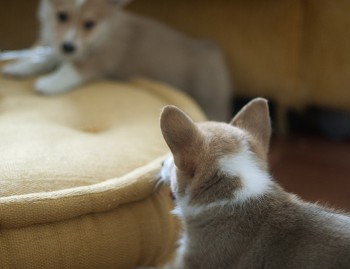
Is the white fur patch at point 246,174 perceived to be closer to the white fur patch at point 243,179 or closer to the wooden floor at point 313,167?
the white fur patch at point 243,179

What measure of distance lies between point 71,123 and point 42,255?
68cm

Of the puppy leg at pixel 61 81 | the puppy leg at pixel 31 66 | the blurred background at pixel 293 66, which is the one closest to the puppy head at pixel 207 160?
the blurred background at pixel 293 66

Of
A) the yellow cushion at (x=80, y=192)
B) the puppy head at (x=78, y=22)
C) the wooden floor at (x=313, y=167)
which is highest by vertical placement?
the puppy head at (x=78, y=22)

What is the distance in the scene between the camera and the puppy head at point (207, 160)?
3.79 feet

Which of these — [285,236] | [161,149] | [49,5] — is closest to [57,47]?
[49,5]

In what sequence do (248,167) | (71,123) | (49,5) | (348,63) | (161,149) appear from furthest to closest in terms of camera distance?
1. (49,5)
2. (348,63)
3. (71,123)
4. (161,149)
5. (248,167)

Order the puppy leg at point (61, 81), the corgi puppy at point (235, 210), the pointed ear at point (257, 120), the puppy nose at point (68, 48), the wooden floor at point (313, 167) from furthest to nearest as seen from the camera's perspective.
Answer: the puppy nose at point (68, 48) < the puppy leg at point (61, 81) < the wooden floor at point (313, 167) < the pointed ear at point (257, 120) < the corgi puppy at point (235, 210)

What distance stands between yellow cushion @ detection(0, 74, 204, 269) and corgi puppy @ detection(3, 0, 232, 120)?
0.55 m

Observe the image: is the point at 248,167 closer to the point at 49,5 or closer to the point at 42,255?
the point at 42,255

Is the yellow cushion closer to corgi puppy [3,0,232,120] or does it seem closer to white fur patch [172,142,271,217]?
white fur patch [172,142,271,217]

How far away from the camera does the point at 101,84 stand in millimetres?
2271

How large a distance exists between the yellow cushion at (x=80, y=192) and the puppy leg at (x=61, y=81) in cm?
27

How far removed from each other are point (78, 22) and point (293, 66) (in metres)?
0.98

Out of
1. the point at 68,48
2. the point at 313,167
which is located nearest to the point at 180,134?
the point at 313,167
